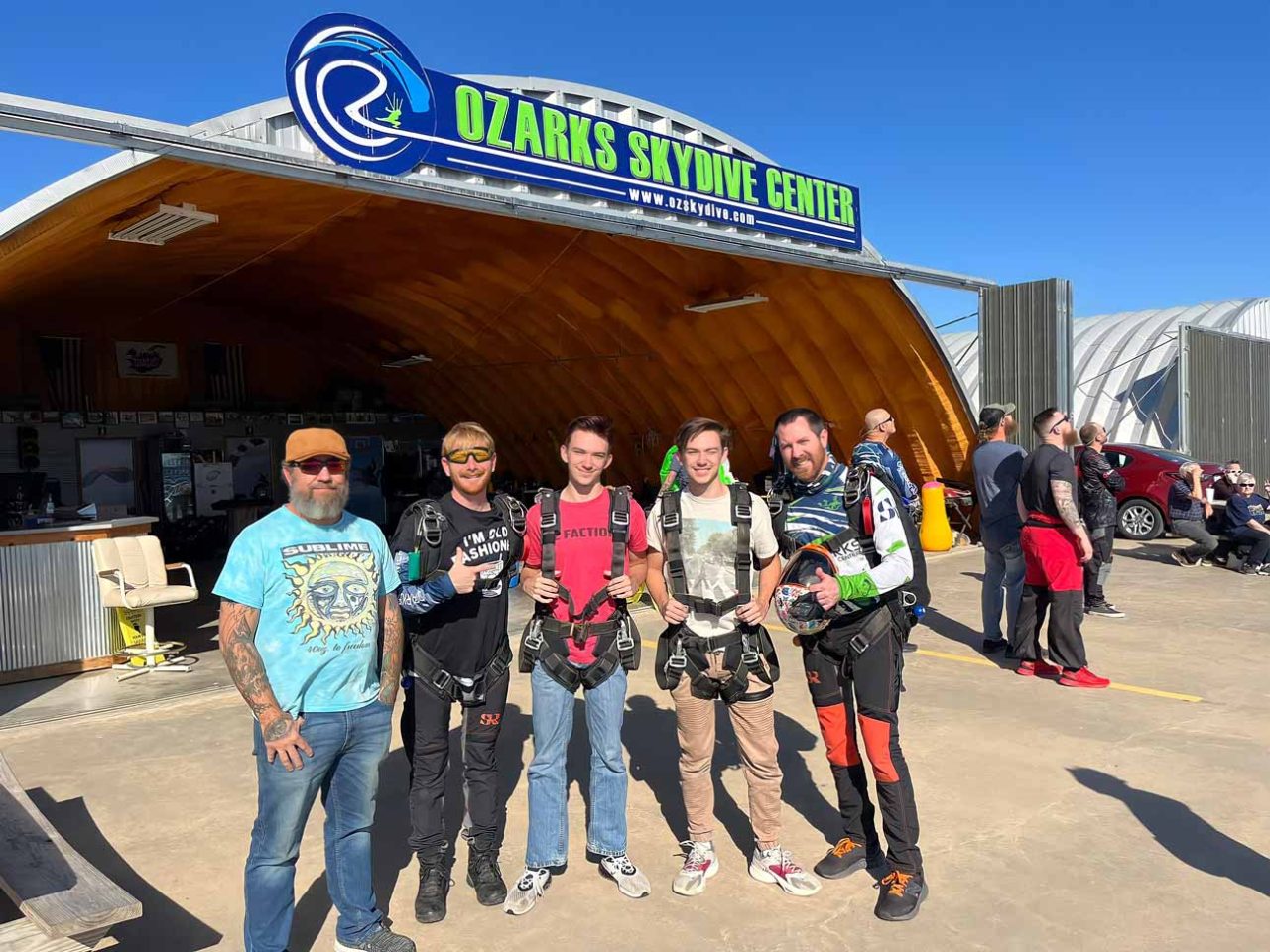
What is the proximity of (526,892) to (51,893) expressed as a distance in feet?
5.10

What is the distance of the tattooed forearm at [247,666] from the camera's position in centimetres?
263

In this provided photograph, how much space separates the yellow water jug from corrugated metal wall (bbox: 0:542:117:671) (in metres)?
10.5

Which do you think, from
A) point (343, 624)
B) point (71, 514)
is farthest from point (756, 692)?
point (71, 514)

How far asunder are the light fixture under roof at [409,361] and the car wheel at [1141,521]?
1275cm

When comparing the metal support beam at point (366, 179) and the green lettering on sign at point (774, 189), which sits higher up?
the green lettering on sign at point (774, 189)

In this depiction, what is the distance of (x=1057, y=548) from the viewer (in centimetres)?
609

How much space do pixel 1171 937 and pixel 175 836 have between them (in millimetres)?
4099

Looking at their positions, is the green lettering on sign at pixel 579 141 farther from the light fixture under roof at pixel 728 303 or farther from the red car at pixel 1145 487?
the red car at pixel 1145 487

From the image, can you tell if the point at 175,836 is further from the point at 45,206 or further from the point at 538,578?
the point at 45,206

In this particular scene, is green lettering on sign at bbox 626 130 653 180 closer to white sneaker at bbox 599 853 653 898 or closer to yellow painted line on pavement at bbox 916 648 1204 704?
yellow painted line on pavement at bbox 916 648 1204 704

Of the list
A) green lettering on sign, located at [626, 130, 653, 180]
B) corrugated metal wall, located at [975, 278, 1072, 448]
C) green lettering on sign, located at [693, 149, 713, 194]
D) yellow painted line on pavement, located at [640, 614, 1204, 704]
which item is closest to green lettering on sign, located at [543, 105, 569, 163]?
green lettering on sign, located at [626, 130, 653, 180]

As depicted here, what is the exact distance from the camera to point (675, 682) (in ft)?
11.1

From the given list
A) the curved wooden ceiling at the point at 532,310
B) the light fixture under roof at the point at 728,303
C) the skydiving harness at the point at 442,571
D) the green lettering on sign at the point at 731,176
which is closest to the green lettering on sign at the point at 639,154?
the green lettering on sign at the point at 731,176

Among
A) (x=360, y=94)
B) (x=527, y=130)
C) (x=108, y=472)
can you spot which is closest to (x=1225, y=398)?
(x=527, y=130)
